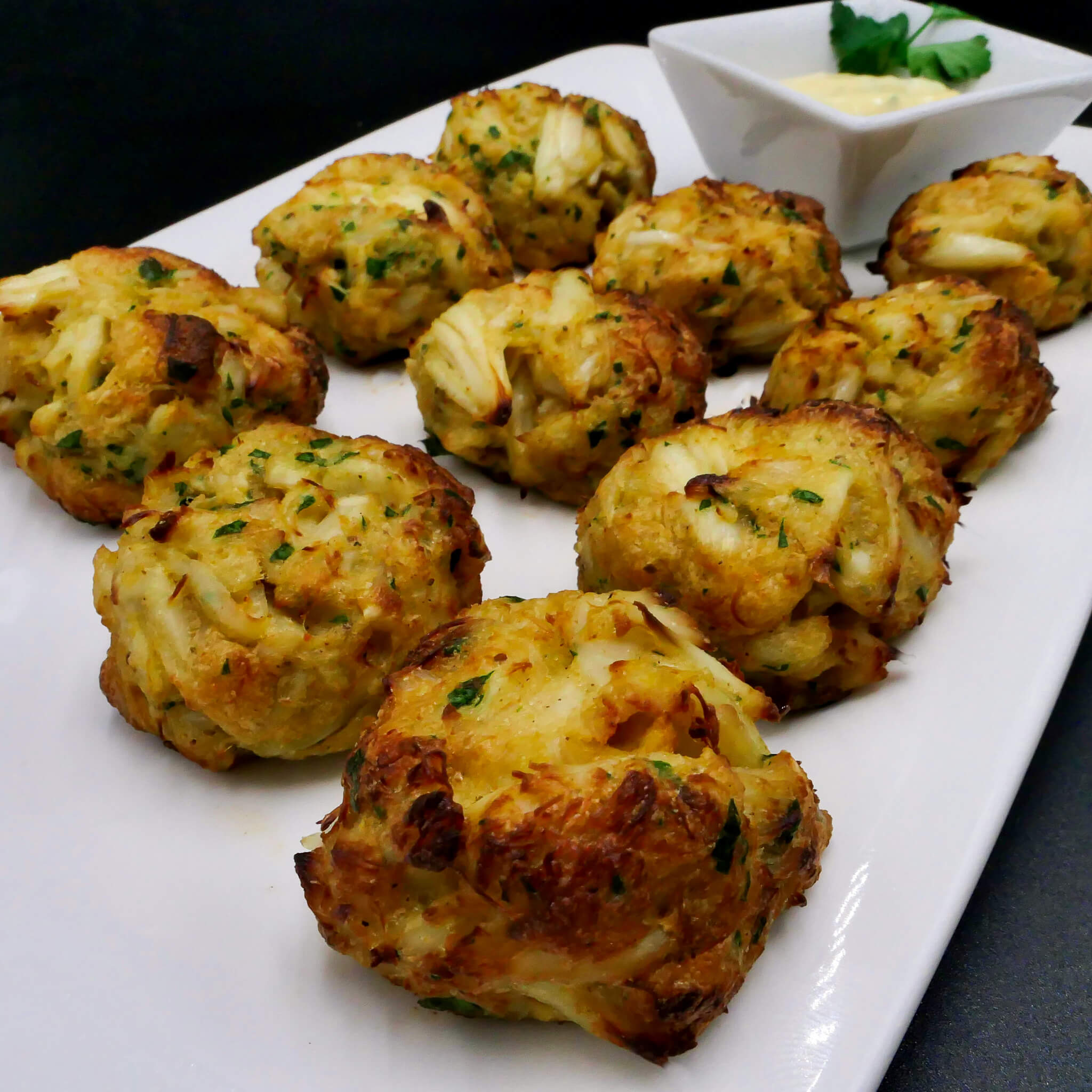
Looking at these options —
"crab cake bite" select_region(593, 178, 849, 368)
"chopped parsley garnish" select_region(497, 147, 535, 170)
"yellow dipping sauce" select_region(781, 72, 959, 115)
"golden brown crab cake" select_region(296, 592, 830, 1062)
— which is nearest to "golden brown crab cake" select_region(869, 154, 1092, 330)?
"crab cake bite" select_region(593, 178, 849, 368)

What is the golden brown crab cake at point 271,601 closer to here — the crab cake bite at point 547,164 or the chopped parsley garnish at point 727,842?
the chopped parsley garnish at point 727,842

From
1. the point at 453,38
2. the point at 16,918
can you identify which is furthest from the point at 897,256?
the point at 453,38

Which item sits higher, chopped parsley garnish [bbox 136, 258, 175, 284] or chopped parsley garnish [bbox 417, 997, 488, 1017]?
chopped parsley garnish [bbox 136, 258, 175, 284]

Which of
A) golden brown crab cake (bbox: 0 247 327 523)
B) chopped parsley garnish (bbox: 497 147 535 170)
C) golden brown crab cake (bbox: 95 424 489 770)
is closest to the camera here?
golden brown crab cake (bbox: 95 424 489 770)

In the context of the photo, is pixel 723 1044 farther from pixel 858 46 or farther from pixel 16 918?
pixel 858 46

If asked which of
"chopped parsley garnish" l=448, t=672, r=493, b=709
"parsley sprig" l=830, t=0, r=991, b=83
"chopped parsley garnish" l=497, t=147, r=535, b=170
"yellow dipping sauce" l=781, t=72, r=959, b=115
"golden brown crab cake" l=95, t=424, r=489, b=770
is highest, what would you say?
"parsley sprig" l=830, t=0, r=991, b=83

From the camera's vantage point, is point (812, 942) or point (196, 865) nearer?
point (812, 942)

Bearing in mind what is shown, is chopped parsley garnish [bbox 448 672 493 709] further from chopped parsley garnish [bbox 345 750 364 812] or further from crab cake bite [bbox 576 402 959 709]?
crab cake bite [bbox 576 402 959 709]

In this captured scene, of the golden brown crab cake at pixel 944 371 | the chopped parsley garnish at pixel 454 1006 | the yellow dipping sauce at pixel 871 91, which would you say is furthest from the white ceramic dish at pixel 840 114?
the chopped parsley garnish at pixel 454 1006
